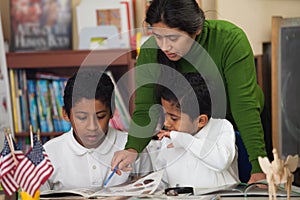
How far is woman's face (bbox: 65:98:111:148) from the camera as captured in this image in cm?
191

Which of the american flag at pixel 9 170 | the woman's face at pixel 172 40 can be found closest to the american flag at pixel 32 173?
the american flag at pixel 9 170

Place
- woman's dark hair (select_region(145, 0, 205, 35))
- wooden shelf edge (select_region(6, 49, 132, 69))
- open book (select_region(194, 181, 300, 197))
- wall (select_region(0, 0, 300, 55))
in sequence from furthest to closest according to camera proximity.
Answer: wooden shelf edge (select_region(6, 49, 132, 69)) < wall (select_region(0, 0, 300, 55)) < woman's dark hair (select_region(145, 0, 205, 35)) < open book (select_region(194, 181, 300, 197))

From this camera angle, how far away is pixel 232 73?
1.85 meters

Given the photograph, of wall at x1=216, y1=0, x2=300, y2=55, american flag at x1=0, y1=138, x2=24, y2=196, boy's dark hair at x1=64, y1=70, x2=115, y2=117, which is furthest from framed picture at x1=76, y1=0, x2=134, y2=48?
american flag at x1=0, y1=138, x2=24, y2=196

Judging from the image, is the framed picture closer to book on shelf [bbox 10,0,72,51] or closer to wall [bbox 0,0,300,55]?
book on shelf [bbox 10,0,72,51]

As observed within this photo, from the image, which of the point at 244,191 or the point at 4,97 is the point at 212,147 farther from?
the point at 4,97

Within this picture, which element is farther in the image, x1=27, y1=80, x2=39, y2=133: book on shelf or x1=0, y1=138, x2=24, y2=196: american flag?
x1=27, y1=80, x2=39, y2=133: book on shelf

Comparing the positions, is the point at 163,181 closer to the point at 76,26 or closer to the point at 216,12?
the point at 216,12

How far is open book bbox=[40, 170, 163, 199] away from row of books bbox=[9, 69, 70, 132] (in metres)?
1.18

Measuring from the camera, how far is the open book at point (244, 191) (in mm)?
1676

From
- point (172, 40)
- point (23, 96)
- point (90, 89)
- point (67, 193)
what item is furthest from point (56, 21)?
point (67, 193)

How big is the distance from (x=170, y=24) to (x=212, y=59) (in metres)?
0.15

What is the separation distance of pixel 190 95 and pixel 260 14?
770 mm

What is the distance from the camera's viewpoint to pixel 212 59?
1856 millimetres
